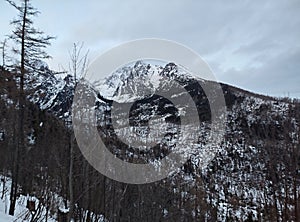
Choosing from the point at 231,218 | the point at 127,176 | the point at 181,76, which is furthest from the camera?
the point at 181,76

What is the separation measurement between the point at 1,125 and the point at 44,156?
3.13 meters

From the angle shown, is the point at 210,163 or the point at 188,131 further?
the point at 188,131

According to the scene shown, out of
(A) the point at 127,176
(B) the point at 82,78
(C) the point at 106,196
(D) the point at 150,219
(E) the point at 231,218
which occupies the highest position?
(B) the point at 82,78

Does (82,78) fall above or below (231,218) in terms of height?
above

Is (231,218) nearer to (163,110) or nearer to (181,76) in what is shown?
(163,110)

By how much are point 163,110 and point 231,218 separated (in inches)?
2319

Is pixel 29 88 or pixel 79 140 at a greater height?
pixel 29 88

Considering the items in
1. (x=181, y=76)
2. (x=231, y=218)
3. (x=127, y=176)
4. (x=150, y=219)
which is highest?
(x=181, y=76)

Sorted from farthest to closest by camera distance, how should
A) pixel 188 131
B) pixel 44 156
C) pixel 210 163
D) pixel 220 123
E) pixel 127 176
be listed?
pixel 188 131, pixel 220 123, pixel 210 163, pixel 44 156, pixel 127 176

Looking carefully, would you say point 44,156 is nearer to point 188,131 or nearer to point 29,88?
point 29,88

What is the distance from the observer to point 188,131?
233 feet

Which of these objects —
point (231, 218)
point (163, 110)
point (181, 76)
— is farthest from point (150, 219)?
point (181, 76)

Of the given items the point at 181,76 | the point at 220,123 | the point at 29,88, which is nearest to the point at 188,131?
the point at 220,123

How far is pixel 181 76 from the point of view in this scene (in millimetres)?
120688
